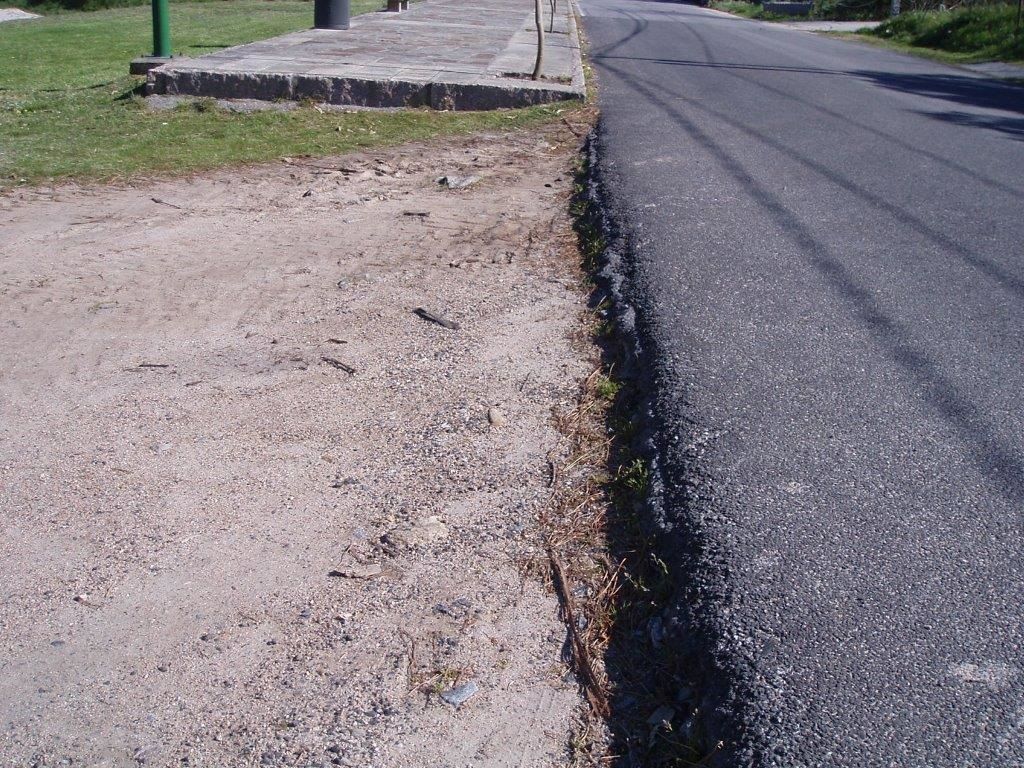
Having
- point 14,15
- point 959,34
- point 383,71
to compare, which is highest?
point 959,34

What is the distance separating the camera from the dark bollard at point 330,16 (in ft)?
51.1

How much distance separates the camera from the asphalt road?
2230 millimetres

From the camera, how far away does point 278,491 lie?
3289 mm

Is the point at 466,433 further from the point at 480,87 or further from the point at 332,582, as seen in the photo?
the point at 480,87

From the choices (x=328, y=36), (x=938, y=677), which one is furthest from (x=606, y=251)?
(x=328, y=36)

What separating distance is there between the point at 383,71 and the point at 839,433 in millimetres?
8276

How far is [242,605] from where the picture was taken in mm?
2705

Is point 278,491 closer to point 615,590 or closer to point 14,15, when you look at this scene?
point 615,590

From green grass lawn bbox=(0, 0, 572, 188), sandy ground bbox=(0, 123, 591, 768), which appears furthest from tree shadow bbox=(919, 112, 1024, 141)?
sandy ground bbox=(0, 123, 591, 768)

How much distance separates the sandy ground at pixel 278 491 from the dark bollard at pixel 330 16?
10.4 meters

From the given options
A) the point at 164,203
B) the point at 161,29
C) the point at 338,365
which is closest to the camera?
the point at 338,365

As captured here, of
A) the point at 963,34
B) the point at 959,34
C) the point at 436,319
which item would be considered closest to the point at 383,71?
the point at 436,319

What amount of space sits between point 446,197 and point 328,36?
8489 millimetres

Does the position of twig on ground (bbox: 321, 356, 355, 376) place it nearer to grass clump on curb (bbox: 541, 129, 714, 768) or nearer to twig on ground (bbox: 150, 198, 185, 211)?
grass clump on curb (bbox: 541, 129, 714, 768)
